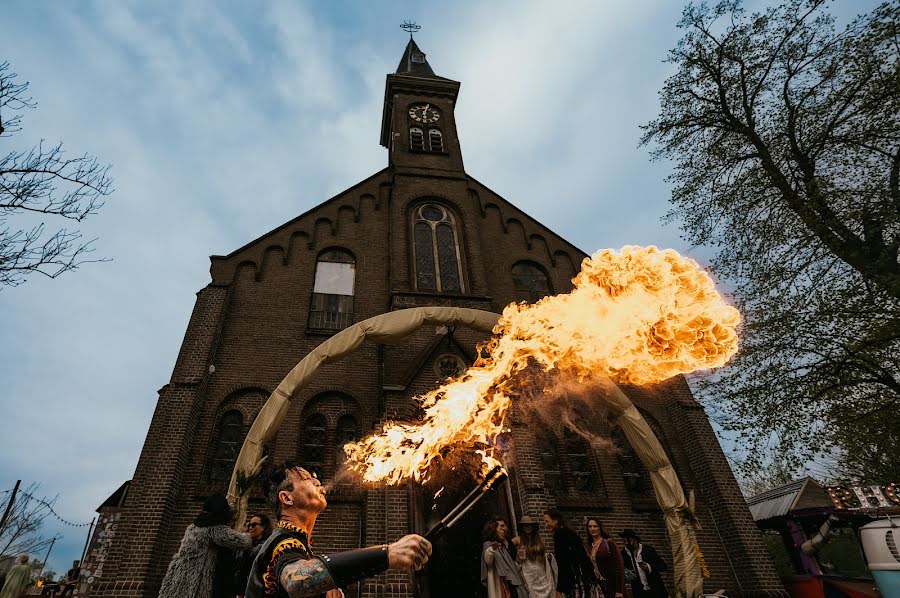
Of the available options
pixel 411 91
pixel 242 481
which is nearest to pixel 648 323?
pixel 242 481

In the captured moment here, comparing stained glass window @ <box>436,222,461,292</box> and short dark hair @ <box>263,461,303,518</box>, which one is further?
stained glass window @ <box>436,222,461,292</box>

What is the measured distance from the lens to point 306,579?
223cm

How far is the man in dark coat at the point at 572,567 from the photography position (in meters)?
6.70

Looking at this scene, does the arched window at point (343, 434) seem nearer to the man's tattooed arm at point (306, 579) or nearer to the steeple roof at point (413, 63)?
the man's tattooed arm at point (306, 579)

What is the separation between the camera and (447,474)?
10805mm

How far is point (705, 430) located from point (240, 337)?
1284 cm

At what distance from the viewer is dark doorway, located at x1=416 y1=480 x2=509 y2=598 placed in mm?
9688

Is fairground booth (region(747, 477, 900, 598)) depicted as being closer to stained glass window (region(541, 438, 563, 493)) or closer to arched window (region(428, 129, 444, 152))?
stained glass window (region(541, 438, 563, 493))

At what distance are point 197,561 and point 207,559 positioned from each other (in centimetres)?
8

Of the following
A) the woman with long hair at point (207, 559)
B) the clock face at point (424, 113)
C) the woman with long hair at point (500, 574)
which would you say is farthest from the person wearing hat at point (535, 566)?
the clock face at point (424, 113)

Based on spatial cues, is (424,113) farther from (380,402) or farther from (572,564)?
(572,564)

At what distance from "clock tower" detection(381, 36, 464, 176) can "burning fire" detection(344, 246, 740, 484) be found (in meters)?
11.0

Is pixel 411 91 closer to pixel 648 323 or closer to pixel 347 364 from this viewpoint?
pixel 347 364

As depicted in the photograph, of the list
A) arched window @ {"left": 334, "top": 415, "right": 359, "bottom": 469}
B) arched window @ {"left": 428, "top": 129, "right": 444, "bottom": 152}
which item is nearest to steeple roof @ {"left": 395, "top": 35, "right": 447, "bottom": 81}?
arched window @ {"left": 428, "top": 129, "right": 444, "bottom": 152}
